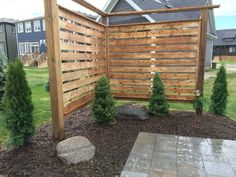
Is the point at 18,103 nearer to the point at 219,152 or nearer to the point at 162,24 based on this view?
the point at 219,152

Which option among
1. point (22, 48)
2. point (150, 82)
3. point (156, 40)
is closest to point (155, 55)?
point (156, 40)

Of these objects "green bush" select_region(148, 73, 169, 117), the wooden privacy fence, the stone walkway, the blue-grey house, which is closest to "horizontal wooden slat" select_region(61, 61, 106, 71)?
the wooden privacy fence

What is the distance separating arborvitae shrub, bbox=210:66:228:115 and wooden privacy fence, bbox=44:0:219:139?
1.08ft

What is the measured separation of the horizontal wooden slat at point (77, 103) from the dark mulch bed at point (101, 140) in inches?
15.1

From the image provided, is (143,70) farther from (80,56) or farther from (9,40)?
(9,40)

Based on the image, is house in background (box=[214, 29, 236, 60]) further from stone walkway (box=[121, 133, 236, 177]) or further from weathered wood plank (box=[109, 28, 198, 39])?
stone walkway (box=[121, 133, 236, 177])

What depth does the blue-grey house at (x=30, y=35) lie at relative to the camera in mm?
26047

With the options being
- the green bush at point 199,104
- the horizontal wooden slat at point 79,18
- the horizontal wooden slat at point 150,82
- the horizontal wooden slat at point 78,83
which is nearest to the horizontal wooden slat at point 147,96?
the green bush at point 199,104

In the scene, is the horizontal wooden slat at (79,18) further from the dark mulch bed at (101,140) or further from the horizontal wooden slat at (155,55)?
the dark mulch bed at (101,140)

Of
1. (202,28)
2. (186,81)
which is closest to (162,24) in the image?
(202,28)

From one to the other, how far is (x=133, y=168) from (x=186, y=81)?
2671mm

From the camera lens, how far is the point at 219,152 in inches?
117

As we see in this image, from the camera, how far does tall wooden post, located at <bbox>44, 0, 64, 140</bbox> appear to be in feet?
9.69

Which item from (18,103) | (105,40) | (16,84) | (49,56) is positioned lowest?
(18,103)
